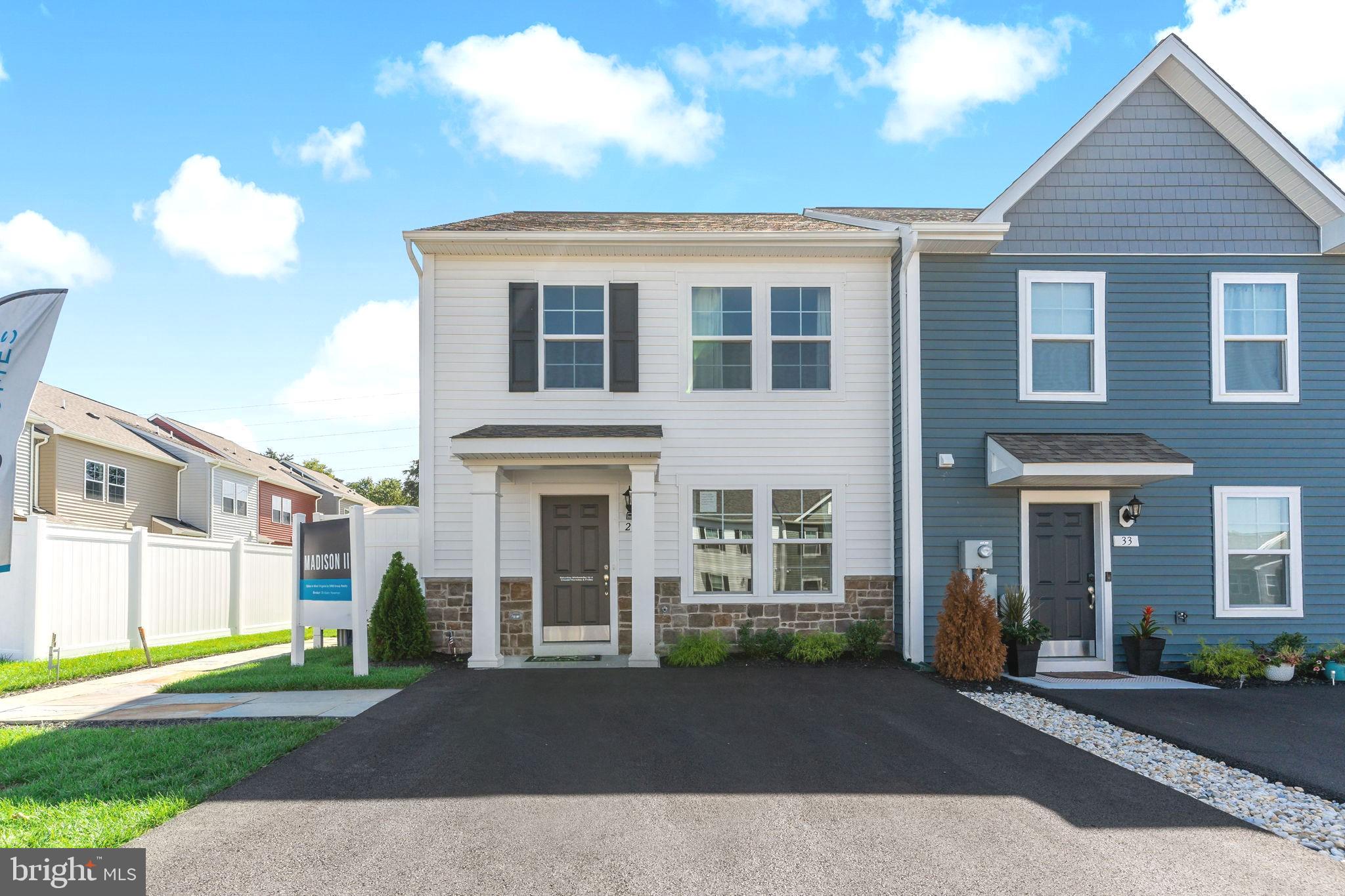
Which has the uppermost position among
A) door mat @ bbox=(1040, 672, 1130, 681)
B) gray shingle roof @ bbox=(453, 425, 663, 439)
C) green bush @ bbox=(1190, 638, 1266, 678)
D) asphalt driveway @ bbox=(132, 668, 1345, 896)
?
gray shingle roof @ bbox=(453, 425, 663, 439)

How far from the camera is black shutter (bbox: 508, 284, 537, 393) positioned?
1052 centimetres

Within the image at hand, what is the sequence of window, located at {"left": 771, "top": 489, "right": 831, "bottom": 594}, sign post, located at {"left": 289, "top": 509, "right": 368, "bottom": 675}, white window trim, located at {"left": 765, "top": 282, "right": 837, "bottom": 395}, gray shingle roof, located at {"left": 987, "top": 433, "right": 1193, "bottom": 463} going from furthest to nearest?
white window trim, located at {"left": 765, "top": 282, "right": 837, "bottom": 395}
window, located at {"left": 771, "top": 489, "right": 831, "bottom": 594}
gray shingle roof, located at {"left": 987, "top": 433, "right": 1193, "bottom": 463}
sign post, located at {"left": 289, "top": 509, "right": 368, "bottom": 675}

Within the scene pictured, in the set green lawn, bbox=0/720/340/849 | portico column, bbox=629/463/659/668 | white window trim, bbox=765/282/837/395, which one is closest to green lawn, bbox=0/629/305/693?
green lawn, bbox=0/720/340/849

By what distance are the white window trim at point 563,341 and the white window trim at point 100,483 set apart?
15530 millimetres

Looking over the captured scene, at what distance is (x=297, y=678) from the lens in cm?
857

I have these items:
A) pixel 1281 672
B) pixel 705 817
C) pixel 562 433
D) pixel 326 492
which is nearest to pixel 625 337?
pixel 562 433

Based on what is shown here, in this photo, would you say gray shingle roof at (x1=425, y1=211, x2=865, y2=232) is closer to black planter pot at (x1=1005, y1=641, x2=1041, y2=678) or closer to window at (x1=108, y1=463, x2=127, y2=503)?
black planter pot at (x1=1005, y1=641, x2=1041, y2=678)

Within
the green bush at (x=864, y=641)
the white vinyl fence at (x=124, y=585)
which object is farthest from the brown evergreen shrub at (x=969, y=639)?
the white vinyl fence at (x=124, y=585)

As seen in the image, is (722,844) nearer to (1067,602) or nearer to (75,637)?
(1067,602)

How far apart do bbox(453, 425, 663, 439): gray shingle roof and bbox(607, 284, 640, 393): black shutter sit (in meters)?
0.68

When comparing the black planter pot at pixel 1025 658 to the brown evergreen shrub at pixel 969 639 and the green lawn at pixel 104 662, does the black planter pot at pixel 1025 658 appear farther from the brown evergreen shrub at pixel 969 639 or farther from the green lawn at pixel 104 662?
the green lawn at pixel 104 662

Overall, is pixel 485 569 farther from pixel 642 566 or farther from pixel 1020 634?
pixel 1020 634

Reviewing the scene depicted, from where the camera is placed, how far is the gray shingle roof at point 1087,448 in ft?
30.2

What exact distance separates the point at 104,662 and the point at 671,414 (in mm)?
7579
